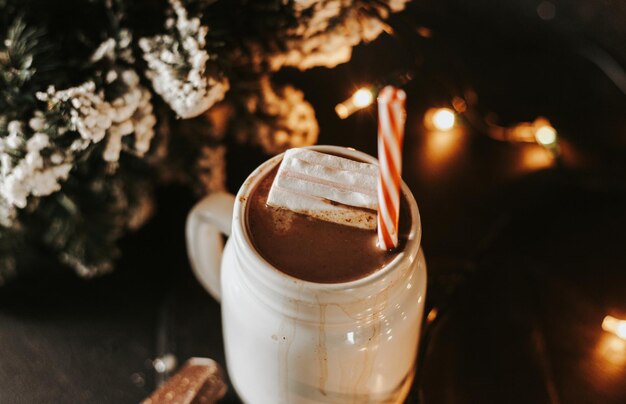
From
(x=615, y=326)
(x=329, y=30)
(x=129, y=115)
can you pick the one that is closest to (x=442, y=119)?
(x=329, y=30)

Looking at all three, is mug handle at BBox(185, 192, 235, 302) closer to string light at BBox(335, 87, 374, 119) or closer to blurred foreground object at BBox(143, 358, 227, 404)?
blurred foreground object at BBox(143, 358, 227, 404)

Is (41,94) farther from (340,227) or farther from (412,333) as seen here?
(412,333)

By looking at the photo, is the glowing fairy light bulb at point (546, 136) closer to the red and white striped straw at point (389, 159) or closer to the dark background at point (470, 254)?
the dark background at point (470, 254)

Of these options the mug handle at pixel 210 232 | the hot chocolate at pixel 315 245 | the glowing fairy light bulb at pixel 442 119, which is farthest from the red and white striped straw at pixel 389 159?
the glowing fairy light bulb at pixel 442 119

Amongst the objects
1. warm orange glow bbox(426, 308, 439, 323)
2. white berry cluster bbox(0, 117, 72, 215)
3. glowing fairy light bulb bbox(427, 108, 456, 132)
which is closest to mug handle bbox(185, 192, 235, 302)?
white berry cluster bbox(0, 117, 72, 215)

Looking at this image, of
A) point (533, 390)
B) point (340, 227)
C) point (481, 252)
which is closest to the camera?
point (340, 227)

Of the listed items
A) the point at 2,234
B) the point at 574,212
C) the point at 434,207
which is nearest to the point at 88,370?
the point at 2,234
